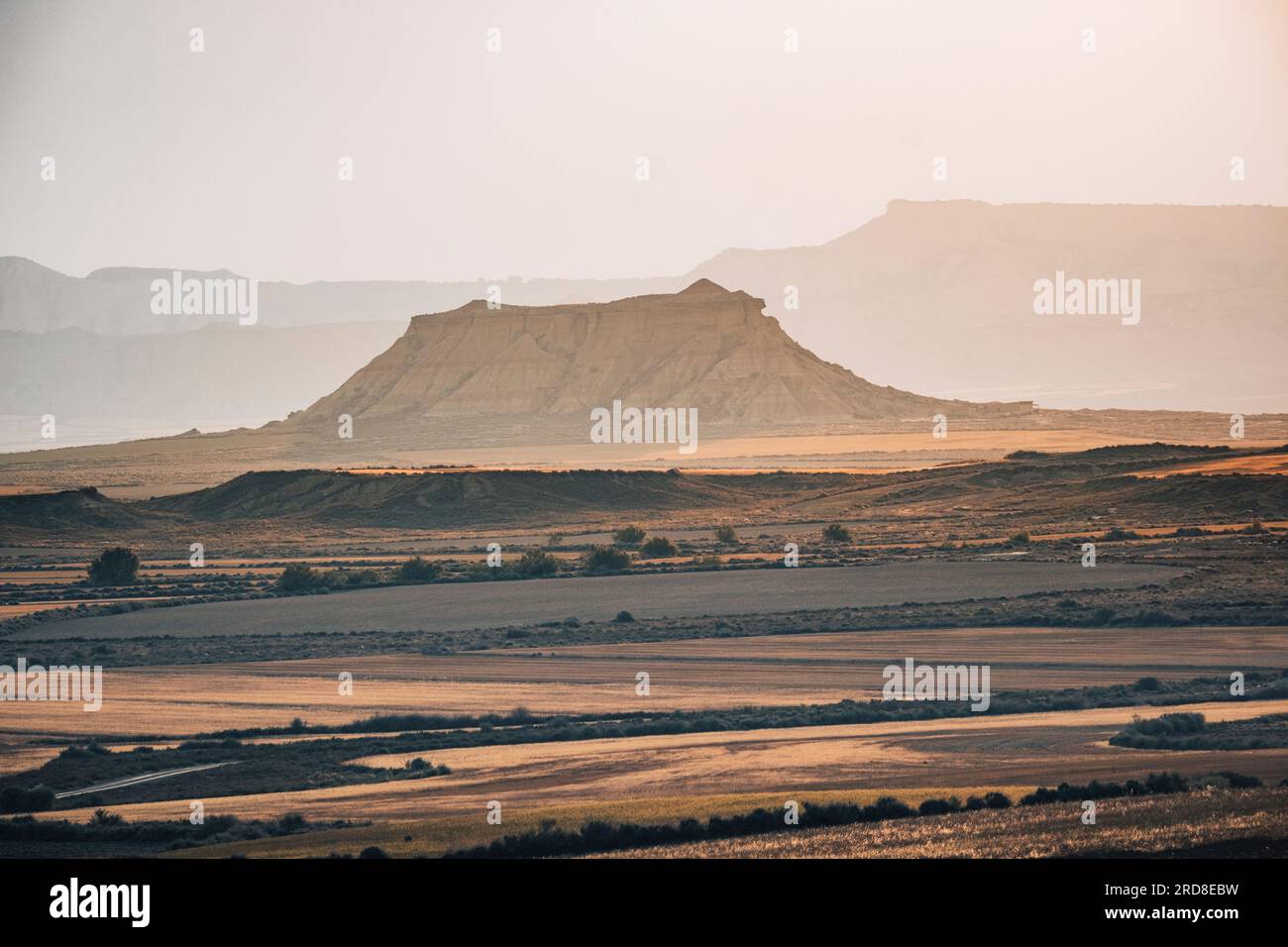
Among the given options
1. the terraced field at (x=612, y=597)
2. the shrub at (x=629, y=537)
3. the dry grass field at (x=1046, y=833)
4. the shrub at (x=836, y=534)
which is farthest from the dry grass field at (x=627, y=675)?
the shrub at (x=629, y=537)

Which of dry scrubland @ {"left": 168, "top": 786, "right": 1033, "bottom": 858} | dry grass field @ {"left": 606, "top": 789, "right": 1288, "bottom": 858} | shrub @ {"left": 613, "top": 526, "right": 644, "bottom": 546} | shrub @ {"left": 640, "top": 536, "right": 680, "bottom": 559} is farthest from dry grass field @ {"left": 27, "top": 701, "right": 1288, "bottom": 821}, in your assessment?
shrub @ {"left": 613, "top": 526, "right": 644, "bottom": 546}

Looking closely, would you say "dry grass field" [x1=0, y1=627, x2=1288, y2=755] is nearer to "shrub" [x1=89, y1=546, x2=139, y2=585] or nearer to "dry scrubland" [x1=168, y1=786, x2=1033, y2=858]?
"dry scrubland" [x1=168, y1=786, x2=1033, y2=858]

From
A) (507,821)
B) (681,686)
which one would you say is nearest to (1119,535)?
(681,686)

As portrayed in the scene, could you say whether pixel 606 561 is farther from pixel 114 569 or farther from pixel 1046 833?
pixel 1046 833

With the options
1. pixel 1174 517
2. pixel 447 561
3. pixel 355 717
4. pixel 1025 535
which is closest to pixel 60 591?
pixel 447 561

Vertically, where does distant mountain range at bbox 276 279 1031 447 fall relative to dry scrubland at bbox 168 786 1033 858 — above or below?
above

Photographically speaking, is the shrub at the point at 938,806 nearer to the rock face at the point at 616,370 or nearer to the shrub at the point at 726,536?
the shrub at the point at 726,536
